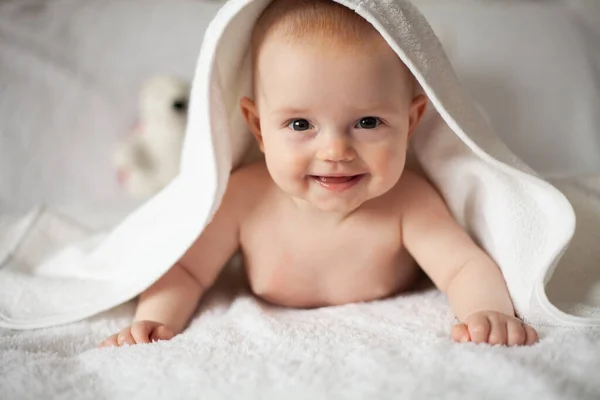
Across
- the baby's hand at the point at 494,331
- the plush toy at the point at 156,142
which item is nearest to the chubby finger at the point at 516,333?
the baby's hand at the point at 494,331

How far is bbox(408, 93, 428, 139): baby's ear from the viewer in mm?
939

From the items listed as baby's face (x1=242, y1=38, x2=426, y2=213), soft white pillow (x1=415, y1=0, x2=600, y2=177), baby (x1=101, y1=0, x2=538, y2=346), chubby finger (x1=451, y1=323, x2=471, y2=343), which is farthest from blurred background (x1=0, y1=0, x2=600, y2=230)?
chubby finger (x1=451, y1=323, x2=471, y2=343)

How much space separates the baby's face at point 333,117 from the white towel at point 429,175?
0.05m

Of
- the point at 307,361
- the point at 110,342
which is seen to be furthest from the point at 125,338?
the point at 307,361

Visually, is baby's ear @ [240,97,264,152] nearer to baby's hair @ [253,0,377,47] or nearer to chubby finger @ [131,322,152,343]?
baby's hair @ [253,0,377,47]

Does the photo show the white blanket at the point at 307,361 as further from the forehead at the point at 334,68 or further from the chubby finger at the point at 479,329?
the forehead at the point at 334,68

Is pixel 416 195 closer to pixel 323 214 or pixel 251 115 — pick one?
pixel 323 214

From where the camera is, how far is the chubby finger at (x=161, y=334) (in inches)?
34.6

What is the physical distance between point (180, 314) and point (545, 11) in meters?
0.99

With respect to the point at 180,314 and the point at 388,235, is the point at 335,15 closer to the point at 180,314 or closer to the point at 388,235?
the point at 388,235

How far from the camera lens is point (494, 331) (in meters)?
0.80

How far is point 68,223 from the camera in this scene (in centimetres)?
123

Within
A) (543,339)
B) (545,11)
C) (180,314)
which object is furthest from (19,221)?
(545,11)

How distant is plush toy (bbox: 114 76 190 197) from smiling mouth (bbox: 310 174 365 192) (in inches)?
17.9
